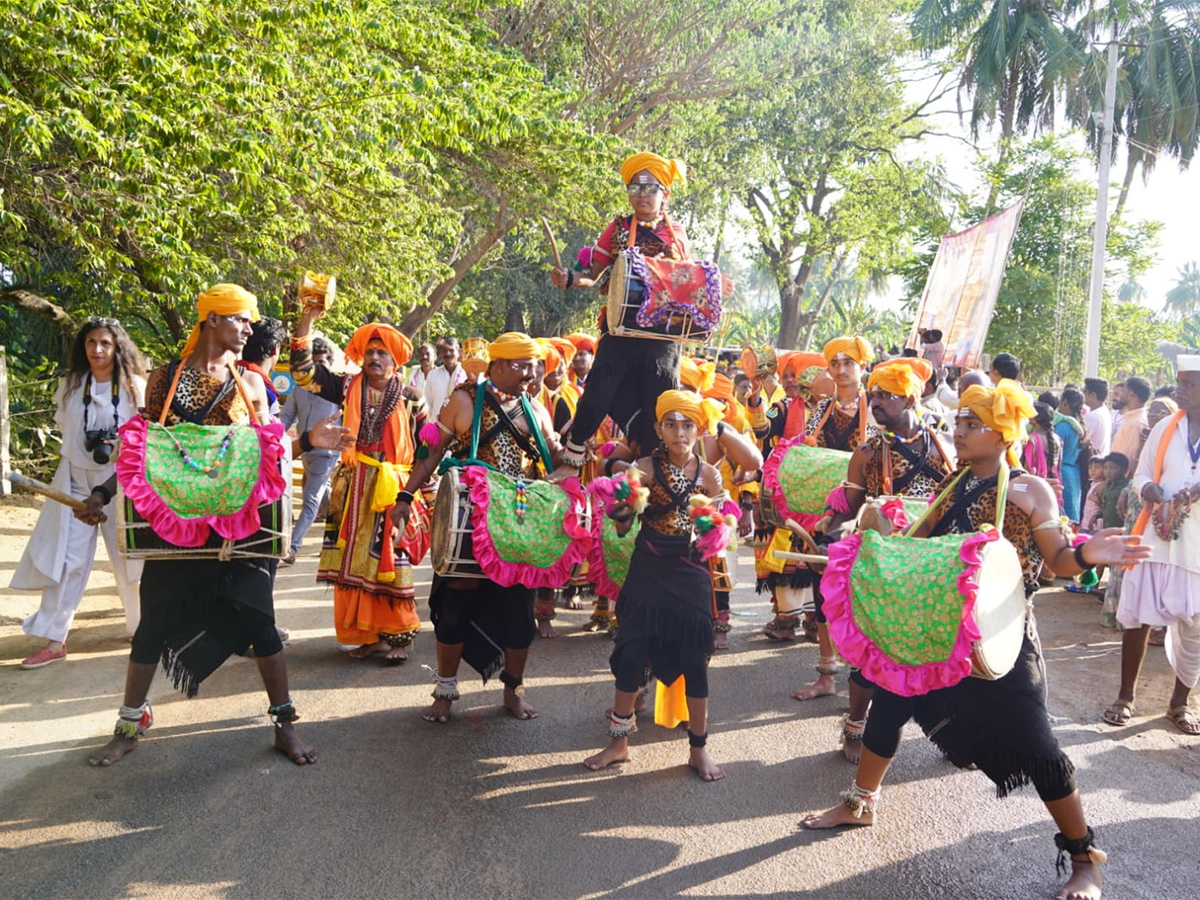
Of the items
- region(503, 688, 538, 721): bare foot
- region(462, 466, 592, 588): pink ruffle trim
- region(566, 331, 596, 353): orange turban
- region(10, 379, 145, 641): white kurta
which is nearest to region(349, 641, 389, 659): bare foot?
region(503, 688, 538, 721): bare foot

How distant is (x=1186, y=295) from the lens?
112 metres

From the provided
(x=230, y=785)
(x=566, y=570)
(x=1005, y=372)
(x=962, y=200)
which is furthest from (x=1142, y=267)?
(x=230, y=785)

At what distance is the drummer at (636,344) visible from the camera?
5.55 metres

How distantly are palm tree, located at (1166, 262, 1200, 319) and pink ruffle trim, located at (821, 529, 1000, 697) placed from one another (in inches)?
4978

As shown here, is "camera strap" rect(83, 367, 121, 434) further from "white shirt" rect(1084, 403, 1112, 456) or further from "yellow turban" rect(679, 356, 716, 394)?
"white shirt" rect(1084, 403, 1112, 456)

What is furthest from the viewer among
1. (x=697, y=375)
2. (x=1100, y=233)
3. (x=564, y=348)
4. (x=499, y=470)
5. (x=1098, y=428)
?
(x=1100, y=233)

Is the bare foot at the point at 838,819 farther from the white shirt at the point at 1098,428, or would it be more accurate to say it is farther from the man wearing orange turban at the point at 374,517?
the white shirt at the point at 1098,428

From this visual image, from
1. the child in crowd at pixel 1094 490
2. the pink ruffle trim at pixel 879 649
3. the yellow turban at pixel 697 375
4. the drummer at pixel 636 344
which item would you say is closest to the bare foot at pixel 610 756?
the pink ruffle trim at pixel 879 649

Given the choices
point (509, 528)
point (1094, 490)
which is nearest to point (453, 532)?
point (509, 528)

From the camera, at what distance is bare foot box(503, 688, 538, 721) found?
5.53 meters

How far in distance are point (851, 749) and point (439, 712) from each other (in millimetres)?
2275

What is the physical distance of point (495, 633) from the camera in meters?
5.36

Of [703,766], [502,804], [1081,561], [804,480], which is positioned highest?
[804,480]

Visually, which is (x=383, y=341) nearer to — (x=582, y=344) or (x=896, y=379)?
Answer: (x=582, y=344)
